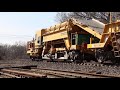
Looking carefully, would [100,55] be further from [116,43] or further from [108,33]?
[116,43]

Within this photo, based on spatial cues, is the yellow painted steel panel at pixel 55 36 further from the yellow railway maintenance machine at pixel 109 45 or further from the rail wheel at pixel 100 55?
the rail wheel at pixel 100 55

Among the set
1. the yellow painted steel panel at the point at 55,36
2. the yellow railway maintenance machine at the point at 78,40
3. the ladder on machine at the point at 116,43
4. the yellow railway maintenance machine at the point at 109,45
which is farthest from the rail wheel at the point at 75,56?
the ladder on machine at the point at 116,43

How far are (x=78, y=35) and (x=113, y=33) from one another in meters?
3.73

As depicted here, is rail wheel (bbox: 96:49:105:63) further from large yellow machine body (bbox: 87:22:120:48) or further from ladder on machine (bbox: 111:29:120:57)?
ladder on machine (bbox: 111:29:120:57)

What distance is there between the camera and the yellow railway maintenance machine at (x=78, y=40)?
13898 millimetres

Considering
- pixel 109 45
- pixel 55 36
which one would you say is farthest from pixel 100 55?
pixel 55 36

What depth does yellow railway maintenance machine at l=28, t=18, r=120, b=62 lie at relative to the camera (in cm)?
1390

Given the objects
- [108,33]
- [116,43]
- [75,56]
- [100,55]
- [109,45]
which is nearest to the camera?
[116,43]

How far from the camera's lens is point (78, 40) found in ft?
54.7
